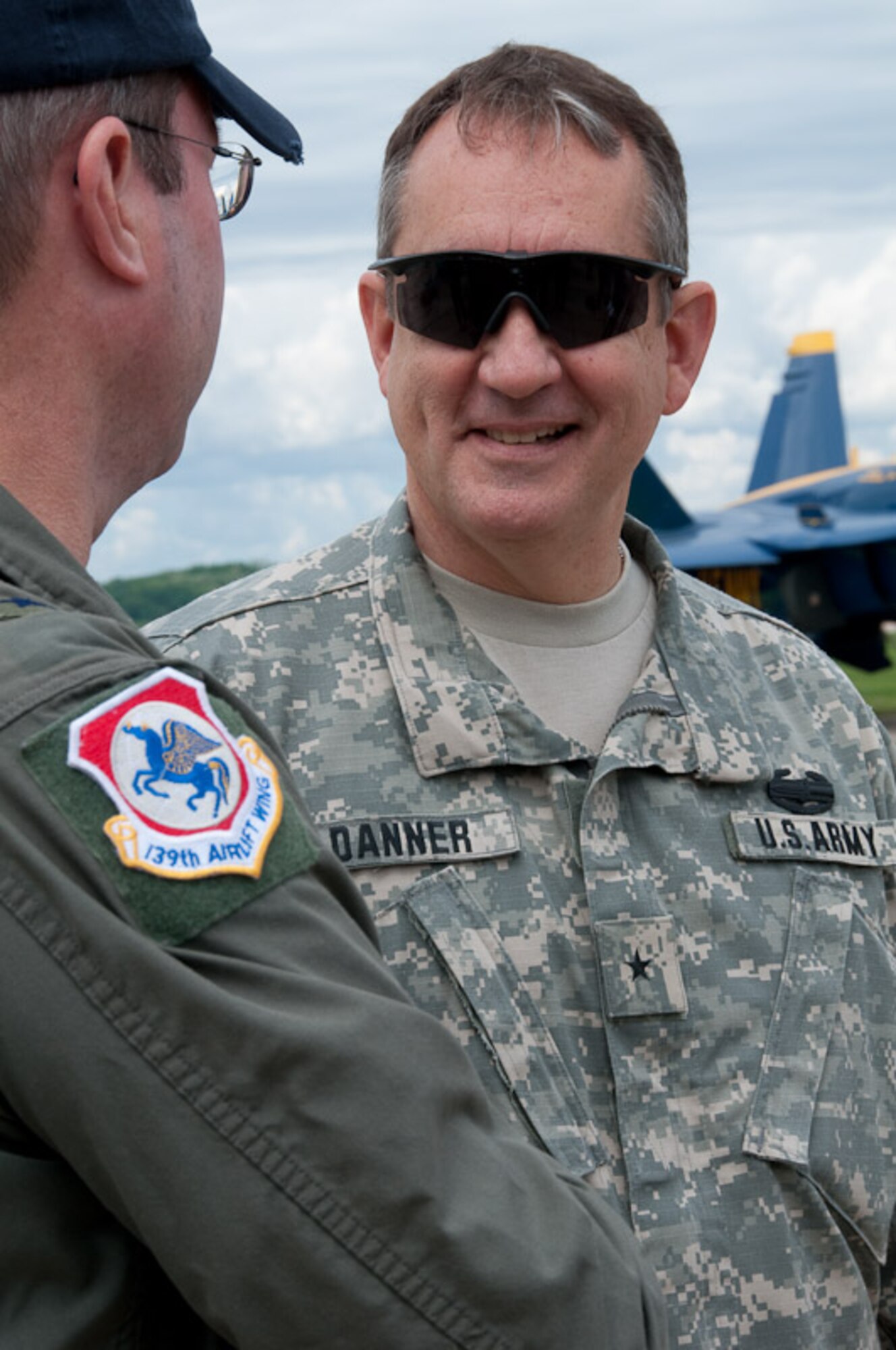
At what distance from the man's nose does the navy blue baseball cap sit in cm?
82

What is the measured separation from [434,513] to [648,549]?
49 centimetres

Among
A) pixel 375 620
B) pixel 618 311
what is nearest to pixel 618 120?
pixel 618 311

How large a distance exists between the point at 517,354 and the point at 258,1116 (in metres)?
1.44

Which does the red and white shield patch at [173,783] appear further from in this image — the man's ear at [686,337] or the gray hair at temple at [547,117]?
the man's ear at [686,337]

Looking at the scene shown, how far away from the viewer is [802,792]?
2516 millimetres

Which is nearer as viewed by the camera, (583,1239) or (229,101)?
(583,1239)

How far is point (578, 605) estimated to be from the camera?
8.41 ft

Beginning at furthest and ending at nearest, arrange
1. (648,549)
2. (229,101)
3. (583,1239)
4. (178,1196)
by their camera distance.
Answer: (648,549) < (229,101) < (583,1239) < (178,1196)

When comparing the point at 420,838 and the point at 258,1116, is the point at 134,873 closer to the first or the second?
the point at 258,1116

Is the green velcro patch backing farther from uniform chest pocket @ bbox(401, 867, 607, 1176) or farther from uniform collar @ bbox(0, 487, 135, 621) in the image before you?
uniform chest pocket @ bbox(401, 867, 607, 1176)

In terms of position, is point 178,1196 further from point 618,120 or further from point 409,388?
point 618,120

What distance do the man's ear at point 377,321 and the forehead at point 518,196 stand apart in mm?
119

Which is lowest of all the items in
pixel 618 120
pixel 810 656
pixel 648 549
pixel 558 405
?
pixel 810 656

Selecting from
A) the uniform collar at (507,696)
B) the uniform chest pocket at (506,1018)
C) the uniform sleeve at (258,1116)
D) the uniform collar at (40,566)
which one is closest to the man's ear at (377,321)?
the uniform collar at (507,696)
